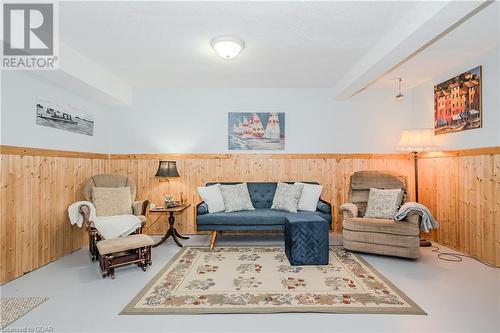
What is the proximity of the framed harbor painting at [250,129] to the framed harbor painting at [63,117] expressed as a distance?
222 centimetres

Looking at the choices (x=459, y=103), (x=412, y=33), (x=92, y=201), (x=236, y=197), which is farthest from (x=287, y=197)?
A: (x=92, y=201)

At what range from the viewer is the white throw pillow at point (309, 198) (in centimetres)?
402

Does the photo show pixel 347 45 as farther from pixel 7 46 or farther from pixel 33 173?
pixel 33 173

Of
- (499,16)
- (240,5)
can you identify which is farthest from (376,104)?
(240,5)

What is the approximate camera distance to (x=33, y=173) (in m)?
3.12

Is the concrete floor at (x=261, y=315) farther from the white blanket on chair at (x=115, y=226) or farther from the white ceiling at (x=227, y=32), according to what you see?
the white ceiling at (x=227, y=32)

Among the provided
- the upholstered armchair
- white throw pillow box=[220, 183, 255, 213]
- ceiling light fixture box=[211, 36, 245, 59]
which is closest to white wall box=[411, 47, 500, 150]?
ceiling light fixture box=[211, 36, 245, 59]

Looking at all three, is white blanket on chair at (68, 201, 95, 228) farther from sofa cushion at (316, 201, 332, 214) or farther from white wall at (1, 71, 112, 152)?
sofa cushion at (316, 201, 332, 214)

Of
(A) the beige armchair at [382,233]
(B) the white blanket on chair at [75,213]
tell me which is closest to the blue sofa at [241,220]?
(A) the beige armchair at [382,233]

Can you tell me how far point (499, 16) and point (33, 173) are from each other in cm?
510

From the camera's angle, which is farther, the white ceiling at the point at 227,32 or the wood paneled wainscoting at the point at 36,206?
the wood paneled wainscoting at the point at 36,206

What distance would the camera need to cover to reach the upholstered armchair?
329cm

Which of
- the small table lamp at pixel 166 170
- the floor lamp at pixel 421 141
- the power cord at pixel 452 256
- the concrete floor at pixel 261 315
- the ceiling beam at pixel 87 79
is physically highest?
the ceiling beam at pixel 87 79

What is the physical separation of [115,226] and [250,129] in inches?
102
